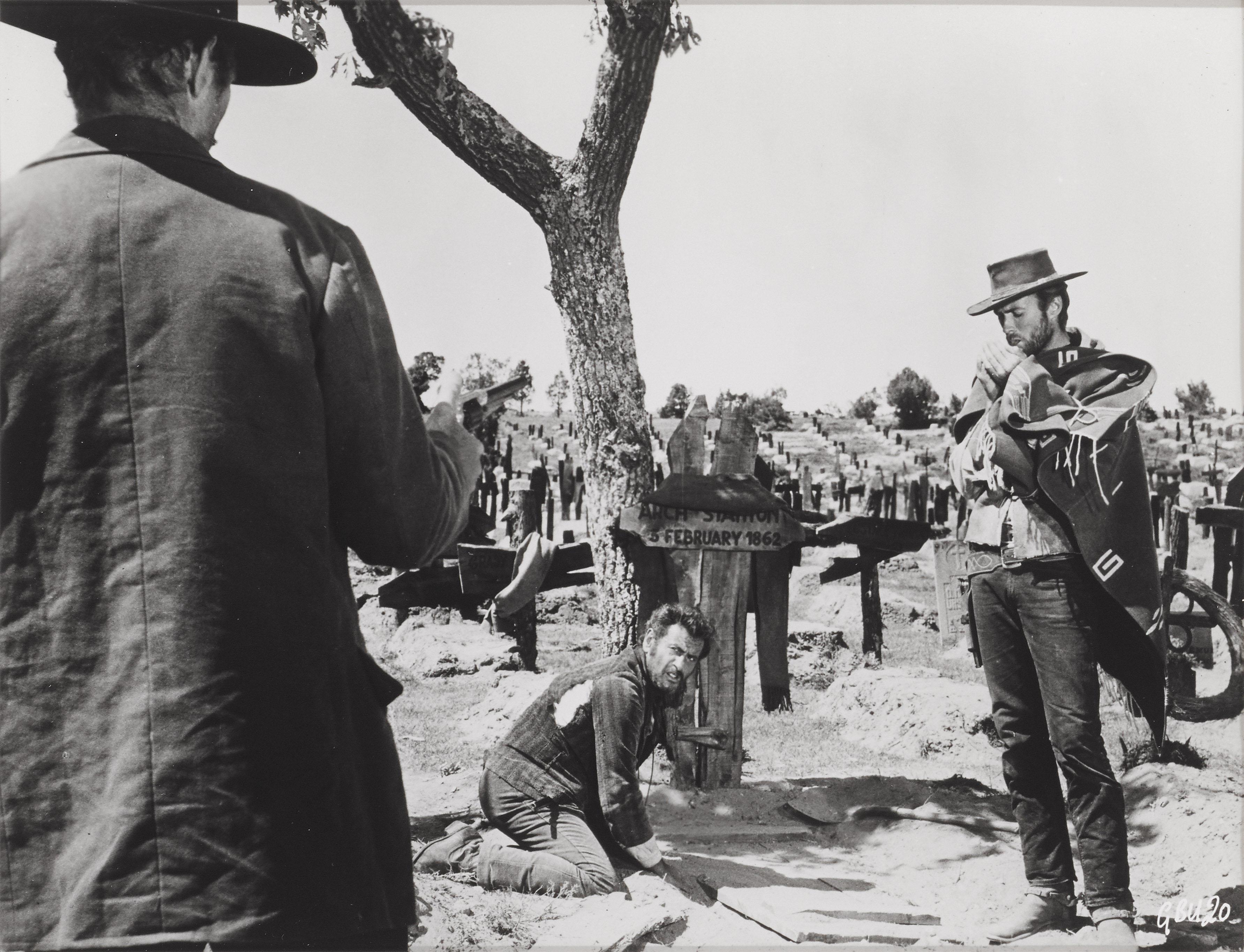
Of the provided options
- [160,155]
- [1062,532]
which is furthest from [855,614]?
[160,155]

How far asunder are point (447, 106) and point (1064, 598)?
420 cm

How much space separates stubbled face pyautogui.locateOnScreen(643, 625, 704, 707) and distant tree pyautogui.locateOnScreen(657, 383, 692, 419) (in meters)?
29.3

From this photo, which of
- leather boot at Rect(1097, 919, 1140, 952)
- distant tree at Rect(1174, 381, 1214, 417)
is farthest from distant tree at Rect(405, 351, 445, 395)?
distant tree at Rect(1174, 381, 1214, 417)

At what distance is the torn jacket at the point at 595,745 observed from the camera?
480 centimetres

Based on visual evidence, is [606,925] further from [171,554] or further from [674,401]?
[674,401]

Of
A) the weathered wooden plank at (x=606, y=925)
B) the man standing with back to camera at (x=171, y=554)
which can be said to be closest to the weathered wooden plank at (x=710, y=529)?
the weathered wooden plank at (x=606, y=925)

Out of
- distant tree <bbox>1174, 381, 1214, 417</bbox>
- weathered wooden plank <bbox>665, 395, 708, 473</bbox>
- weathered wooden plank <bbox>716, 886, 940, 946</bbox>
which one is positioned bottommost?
weathered wooden plank <bbox>716, 886, 940, 946</bbox>

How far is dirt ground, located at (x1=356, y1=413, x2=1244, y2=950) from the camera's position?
4.46m

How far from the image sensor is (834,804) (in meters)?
6.57

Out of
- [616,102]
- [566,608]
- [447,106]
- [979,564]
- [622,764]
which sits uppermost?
[616,102]

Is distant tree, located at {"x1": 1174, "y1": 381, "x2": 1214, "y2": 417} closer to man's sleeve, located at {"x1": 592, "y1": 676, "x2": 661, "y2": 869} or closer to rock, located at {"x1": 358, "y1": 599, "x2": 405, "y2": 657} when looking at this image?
rock, located at {"x1": 358, "y1": 599, "x2": 405, "y2": 657}

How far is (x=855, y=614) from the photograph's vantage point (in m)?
15.0

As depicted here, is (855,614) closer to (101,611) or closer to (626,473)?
(626,473)

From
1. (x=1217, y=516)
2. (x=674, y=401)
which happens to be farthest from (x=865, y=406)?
(x=1217, y=516)
